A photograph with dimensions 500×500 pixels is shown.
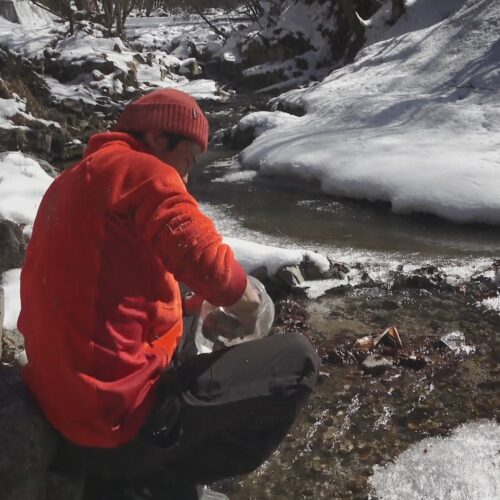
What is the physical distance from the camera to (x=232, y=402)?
66.8 inches

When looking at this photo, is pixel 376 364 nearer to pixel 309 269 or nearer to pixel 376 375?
pixel 376 375

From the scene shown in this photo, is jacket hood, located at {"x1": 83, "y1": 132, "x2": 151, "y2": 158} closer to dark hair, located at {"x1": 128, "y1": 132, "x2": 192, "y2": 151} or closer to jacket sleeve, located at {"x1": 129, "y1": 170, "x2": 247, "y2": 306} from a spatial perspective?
dark hair, located at {"x1": 128, "y1": 132, "x2": 192, "y2": 151}

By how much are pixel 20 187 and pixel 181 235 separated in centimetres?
472

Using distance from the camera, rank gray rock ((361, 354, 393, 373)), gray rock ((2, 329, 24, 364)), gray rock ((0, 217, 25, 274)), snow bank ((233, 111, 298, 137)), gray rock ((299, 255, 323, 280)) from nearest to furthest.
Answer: gray rock ((2, 329, 24, 364)) < gray rock ((361, 354, 393, 373)) < gray rock ((0, 217, 25, 274)) < gray rock ((299, 255, 323, 280)) < snow bank ((233, 111, 298, 137))

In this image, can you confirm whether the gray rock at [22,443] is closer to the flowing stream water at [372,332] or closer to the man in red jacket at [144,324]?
the man in red jacket at [144,324]

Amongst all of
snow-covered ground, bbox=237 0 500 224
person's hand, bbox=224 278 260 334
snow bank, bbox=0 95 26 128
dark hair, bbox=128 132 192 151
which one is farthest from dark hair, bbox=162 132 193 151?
snow bank, bbox=0 95 26 128

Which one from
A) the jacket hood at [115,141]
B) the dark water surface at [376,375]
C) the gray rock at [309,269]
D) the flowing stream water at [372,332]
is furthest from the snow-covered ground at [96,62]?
the jacket hood at [115,141]

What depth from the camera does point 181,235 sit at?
1.54 m

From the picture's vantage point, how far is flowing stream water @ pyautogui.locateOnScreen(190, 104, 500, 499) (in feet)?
8.26

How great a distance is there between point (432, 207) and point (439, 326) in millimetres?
2324

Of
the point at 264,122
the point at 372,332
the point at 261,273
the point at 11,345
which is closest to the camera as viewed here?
the point at 11,345

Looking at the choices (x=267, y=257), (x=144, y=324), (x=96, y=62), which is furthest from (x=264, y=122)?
(x=144, y=324)

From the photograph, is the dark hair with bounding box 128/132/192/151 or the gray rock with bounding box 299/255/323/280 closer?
the dark hair with bounding box 128/132/192/151

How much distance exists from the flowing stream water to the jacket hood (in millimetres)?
1433
